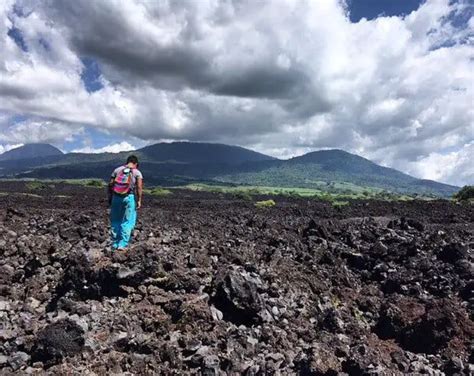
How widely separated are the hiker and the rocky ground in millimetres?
652

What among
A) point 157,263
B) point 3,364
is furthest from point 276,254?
point 3,364

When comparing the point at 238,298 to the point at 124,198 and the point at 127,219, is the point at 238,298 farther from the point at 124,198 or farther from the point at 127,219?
the point at 124,198

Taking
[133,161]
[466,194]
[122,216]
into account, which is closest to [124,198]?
[122,216]

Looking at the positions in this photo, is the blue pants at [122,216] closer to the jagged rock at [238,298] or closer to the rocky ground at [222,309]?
the rocky ground at [222,309]

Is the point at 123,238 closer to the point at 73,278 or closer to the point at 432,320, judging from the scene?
the point at 73,278

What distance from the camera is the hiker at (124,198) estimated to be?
1220 cm

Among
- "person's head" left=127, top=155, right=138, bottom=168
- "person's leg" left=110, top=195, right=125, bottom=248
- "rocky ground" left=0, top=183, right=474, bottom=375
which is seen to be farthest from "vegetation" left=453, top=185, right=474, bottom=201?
"person's leg" left=110, top=195, right=125, bottom=248

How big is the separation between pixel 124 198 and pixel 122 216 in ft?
1.61

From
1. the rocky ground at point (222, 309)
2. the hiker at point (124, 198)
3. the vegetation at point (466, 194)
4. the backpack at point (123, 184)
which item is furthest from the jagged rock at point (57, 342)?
the vegetation at point (466, 194)

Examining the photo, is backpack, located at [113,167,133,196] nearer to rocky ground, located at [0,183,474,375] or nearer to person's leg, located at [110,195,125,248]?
person's leg, located at [110,195,125,248]

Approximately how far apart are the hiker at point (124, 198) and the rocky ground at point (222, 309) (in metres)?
0.65

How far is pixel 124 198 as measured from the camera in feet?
40.1

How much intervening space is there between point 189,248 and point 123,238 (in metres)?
2.77

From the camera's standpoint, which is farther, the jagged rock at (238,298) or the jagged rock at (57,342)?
the jagged rock at (238,298)
